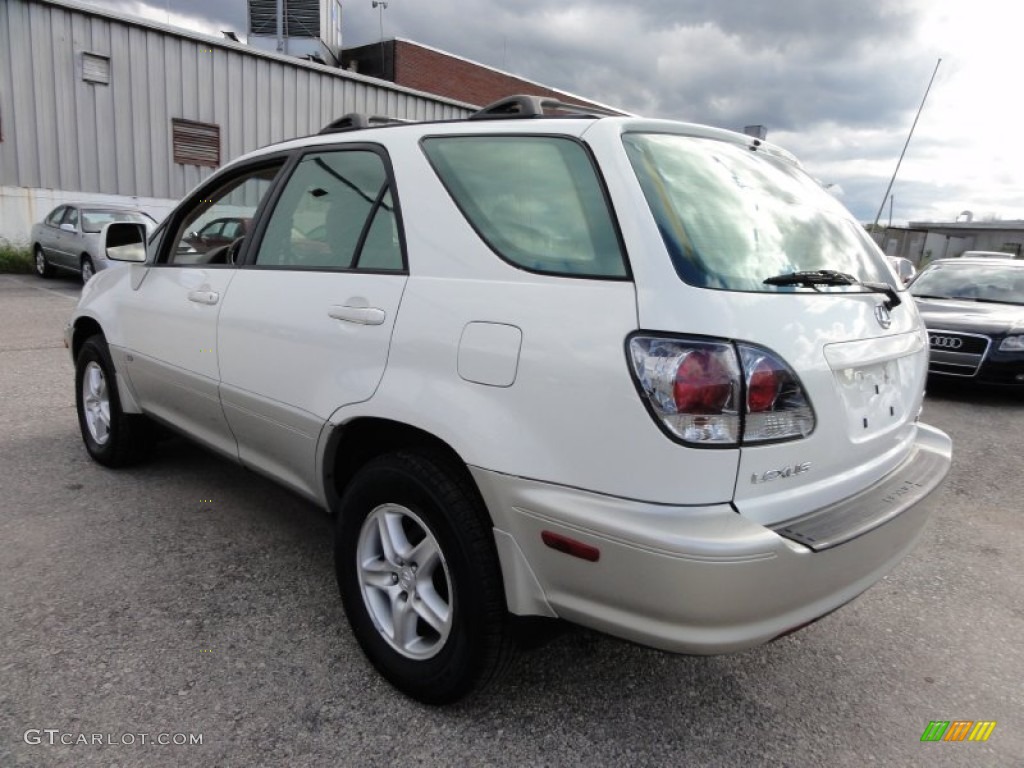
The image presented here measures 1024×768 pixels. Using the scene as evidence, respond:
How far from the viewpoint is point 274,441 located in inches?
106

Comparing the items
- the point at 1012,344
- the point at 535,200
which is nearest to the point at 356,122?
the point at 535,200

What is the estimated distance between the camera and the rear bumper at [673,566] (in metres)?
1.64

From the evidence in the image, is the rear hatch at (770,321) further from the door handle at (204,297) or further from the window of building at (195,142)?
the window of building at (195,142)

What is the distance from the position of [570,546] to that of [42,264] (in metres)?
15.4

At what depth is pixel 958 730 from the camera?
2238mm

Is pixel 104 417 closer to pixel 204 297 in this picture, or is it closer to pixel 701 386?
pixel 204 297

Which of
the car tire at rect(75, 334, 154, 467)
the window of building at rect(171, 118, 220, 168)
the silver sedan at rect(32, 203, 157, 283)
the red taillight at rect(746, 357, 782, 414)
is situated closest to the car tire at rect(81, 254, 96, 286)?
the silver sedan at rect(32, 203, 157, 283)

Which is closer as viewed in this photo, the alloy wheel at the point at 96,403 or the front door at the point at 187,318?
the front door at the point at 187,318

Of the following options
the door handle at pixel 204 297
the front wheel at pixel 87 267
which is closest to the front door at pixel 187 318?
the door handle at pixel 204 297

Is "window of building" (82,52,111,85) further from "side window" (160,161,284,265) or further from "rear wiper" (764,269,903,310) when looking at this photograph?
"rear wiper" (764,269,903,310)

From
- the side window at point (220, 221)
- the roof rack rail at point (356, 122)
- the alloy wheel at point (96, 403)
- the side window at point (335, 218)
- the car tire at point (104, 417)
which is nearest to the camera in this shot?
the side window at point (335, 218)

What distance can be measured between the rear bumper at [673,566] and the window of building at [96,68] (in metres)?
16.1

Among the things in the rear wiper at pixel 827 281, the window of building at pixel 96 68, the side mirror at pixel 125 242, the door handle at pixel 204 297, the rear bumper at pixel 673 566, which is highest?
the window of building at pixel 96 68

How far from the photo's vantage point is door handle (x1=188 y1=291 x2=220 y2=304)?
9.82 ft
